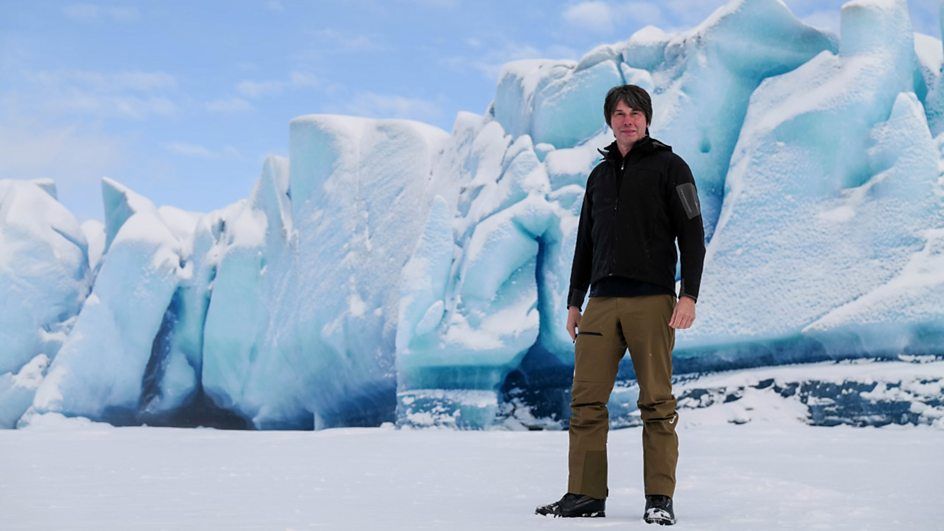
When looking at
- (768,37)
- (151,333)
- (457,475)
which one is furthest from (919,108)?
(151,333)

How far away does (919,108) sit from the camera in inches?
285

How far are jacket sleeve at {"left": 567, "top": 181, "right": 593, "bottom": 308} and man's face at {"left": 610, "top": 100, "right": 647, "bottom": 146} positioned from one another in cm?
20

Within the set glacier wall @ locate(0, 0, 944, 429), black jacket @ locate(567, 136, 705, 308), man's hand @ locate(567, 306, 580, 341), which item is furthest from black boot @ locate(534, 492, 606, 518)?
glacier wall @ locate(0, 0, 944, 429)

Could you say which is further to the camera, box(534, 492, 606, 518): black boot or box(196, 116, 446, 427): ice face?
box(196, 116, 446, 427): ice face

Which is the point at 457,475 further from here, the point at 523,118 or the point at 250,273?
the point at 250,273

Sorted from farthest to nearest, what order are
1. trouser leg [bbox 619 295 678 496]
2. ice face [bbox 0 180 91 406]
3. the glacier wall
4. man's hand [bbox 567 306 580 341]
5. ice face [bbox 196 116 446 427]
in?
ice face [bbox 0 180 91 406]
ice face [bbox 196 116 446 427]
the glacier wall
man's hand [bbox 567 306 580 341]
trouser leg [bbox 619 295 678 496]

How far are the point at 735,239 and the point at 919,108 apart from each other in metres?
1.69

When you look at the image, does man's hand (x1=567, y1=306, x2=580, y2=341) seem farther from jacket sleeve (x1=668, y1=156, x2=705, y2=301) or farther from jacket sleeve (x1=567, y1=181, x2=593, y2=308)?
jacket sleeve (x1=668, y1=156, x2=705, y2=301)

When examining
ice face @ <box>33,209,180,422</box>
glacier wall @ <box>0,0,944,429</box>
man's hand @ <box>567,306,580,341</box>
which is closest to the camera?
man's hand @ <box>567,306,580,341</box>

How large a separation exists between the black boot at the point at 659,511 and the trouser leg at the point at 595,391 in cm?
20

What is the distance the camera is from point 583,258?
9.12ft

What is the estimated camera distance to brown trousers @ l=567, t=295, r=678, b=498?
7.91ft

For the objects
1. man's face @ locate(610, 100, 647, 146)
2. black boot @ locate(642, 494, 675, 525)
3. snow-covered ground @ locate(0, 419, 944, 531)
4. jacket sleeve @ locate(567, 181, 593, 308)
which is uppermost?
man's face @ locate(610, 100, 647, 146)

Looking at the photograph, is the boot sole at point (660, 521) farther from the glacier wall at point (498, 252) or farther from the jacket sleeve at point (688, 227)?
the glacier wall at point (498, 252)
